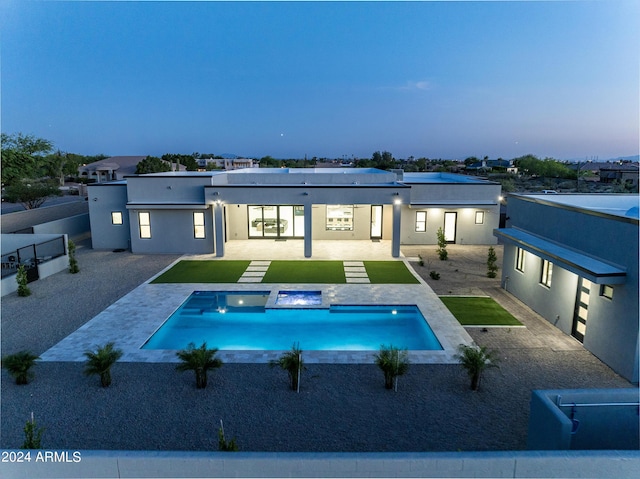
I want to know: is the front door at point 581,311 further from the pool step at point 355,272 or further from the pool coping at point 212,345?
the pool step at point 355,272

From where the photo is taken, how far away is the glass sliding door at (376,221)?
22.5 meters

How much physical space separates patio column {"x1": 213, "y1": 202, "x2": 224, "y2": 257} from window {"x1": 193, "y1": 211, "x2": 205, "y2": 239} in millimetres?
938

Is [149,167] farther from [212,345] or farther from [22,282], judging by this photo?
[212,345]

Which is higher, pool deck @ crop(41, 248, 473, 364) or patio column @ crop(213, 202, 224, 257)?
patio column @ crop(213, 202, 224, 257)

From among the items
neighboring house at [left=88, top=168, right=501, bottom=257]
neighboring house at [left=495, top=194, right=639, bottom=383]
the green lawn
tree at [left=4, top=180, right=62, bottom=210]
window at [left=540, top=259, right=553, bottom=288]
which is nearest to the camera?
neighboring house at [left=495, top=194, right=639, bottom=383]

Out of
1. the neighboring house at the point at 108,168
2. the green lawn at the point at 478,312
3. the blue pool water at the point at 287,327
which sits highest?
the neighboring house at the point at 108,168

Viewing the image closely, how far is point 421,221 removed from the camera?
2186 cm

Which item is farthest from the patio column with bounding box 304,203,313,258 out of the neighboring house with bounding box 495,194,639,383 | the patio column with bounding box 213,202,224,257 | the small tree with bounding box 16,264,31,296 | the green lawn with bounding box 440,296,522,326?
the small tree with bounding box 16,264,31,296

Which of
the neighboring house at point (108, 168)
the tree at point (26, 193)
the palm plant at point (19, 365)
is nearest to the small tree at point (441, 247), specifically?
the palm plant at point (19, 365)

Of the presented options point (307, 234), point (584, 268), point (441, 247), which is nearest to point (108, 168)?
point (307, 234)

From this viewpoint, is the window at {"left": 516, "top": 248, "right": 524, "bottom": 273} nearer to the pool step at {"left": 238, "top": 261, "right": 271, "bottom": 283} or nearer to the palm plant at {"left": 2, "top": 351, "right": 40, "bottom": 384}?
the pool step at {"left": 238, "top": 261, "right": 271, "bottom": 283}

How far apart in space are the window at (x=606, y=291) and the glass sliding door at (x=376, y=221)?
13.9 meters

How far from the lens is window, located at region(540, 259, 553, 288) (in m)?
11.6

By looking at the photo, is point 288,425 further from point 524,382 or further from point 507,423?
point 524,382
